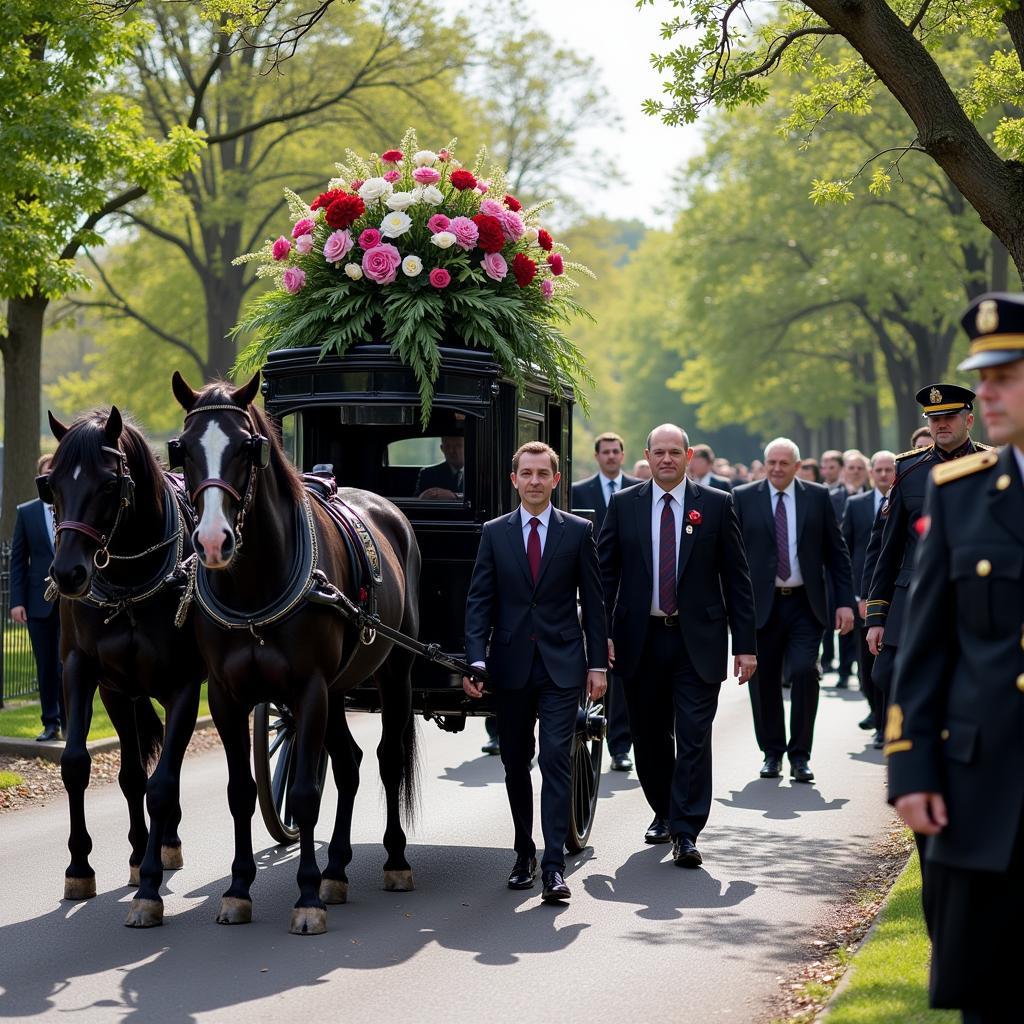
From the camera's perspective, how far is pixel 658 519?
8953 mm

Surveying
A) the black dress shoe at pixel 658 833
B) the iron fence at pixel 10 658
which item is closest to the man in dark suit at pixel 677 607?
the black dress shoe at pixel 658 833

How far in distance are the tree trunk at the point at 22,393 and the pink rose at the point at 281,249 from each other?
10414mm

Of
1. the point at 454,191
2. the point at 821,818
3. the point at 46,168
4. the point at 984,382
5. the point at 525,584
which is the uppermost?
the point at 46,168

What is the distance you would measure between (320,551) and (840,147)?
27.3m

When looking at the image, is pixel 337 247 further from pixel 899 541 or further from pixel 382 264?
pixel 899 541

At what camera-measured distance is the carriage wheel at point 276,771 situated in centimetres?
886

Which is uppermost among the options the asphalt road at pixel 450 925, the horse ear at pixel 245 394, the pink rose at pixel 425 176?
the pink rose at pixel 425 176

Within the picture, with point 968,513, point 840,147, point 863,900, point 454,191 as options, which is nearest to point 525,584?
point 863,900

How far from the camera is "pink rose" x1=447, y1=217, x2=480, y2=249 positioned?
31.9 feet

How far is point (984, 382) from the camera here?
397cm

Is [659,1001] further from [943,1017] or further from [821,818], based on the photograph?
[821,818]

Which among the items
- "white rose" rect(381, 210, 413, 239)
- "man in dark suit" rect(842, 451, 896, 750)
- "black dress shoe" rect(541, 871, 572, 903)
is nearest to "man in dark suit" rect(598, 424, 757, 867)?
"black dress shoe" rect(541, 871, 572, 903)

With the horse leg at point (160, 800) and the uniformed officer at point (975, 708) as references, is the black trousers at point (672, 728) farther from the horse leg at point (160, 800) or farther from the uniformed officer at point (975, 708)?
the uniformed officer at point (975, 708)

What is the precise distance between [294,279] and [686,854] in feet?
13.8
